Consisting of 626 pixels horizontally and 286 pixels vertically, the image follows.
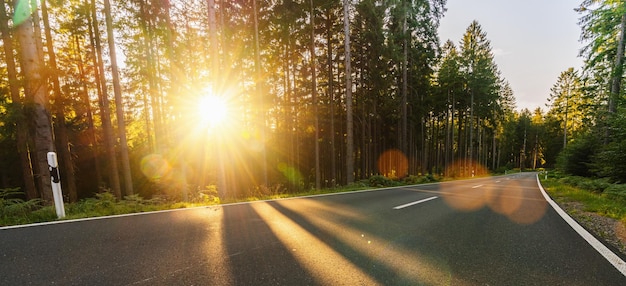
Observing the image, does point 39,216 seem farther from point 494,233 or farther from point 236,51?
point 236,51

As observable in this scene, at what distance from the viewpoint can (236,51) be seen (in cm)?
1535

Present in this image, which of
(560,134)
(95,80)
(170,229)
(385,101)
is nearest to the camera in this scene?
(170,229)

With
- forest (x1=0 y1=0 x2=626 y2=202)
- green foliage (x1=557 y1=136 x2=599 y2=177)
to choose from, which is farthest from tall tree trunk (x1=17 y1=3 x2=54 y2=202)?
green foliage (x1=557 y1=136 x2=599 y2=177)

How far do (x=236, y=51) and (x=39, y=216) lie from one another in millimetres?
13111

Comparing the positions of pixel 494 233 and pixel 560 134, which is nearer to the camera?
pixel 494 233

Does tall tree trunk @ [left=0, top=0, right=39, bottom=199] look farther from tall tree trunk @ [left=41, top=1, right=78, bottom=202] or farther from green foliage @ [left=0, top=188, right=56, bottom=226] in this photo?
green foliage @ [left=0, top=188, right=56, bottom=226]

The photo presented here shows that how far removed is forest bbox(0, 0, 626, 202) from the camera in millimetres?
10344

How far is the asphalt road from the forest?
5916mm

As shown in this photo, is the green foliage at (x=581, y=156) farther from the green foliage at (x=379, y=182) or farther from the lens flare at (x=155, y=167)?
the lens flare at (x=155, y=167)

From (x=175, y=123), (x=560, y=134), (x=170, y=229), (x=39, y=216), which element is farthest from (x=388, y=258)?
(x=560, y=134)

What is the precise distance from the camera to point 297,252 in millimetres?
2877

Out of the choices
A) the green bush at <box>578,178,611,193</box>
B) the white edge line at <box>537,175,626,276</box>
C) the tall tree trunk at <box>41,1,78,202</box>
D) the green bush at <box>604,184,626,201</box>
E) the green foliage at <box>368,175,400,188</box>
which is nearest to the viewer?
the white edge line at <box>537,175,626,276</box>

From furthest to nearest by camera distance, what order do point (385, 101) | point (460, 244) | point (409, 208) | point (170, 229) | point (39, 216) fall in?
point (385, 101) < point (409, 208) < point (39, 216) < point (170, 229) < point (460, 244)

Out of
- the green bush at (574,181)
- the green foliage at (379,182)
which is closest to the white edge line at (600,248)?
the green foliage at (379,182)
